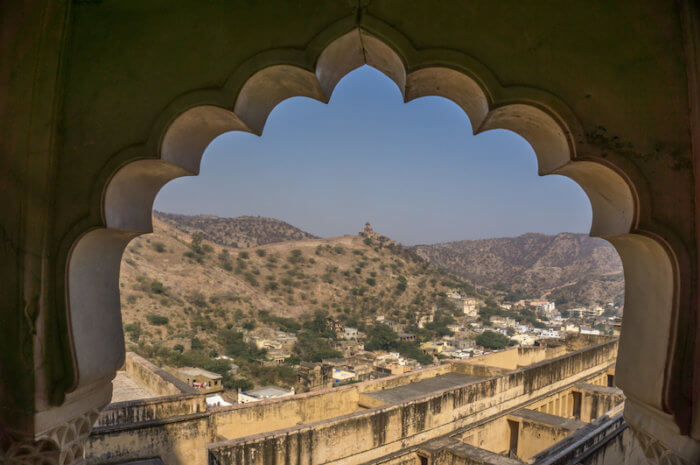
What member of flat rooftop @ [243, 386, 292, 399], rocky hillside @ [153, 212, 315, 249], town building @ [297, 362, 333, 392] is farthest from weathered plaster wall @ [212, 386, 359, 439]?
rocky hillside @ [153, 212, 315, 249]

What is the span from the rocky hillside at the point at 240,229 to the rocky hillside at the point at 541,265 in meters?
33.0

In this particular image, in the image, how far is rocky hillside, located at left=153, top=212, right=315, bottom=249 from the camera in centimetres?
8694

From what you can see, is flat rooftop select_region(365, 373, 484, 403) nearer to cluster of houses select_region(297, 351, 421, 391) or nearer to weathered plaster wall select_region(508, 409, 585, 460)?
weathered plaster wall select_region(508, 409, 585, 460)

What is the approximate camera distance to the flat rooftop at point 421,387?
13.9m

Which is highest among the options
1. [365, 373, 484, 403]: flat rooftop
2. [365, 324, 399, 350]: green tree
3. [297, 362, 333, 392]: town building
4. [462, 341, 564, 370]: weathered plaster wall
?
[365, 373, 484, 403]: flat rooftop

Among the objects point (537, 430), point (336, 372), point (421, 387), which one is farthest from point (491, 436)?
point (336, 372)

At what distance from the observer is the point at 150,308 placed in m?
45.8

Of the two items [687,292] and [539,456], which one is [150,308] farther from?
[687,292]

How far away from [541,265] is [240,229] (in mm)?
64949

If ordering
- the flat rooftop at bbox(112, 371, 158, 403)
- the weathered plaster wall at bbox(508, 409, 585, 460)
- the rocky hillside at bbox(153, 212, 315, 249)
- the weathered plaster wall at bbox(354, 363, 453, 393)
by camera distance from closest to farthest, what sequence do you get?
the weathered plaster wall at bbox(508, 409, 585, 460), the flat rooftop at bbox(112, 371, 158, 403), the weathered plaster wall at bbox(354, 363, 453, 393), the rocky hillside at bbox(153, 212, 315, 249)

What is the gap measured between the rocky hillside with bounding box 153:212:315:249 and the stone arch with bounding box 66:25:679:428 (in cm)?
8336

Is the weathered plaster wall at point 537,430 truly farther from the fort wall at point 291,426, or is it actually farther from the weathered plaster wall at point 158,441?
the weathered plaster wall at point 158,441

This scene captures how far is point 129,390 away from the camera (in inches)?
576

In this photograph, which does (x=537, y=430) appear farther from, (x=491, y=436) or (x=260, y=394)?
(x=260, y=394)
